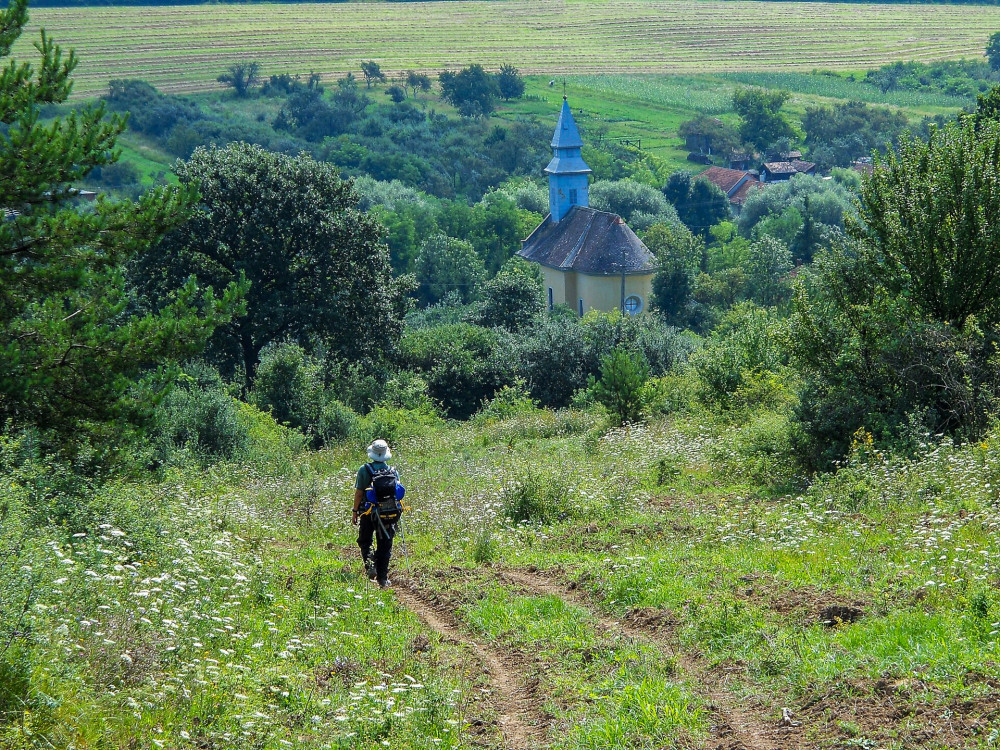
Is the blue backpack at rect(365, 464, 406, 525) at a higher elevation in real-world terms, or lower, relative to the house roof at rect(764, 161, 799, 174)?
higher

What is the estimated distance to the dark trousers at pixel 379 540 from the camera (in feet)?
33.4

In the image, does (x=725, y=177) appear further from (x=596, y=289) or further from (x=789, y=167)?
(x=596, y=289)

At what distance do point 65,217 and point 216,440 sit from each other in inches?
358

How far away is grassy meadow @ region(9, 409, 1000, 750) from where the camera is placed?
6.30 metres

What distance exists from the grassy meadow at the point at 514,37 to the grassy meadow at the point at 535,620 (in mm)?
112729

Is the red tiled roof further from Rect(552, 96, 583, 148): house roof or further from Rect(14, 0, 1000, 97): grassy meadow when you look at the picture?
Rect(14, 0, 1000, 97): grassy meadow

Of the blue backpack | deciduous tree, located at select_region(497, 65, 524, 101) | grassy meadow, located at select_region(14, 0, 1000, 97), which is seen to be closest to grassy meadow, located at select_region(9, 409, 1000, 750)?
the blue backpack

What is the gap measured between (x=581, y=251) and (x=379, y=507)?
2270 inches

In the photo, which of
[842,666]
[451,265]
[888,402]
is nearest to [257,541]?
[842,666]

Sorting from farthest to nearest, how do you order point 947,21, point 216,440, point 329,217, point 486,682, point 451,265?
point 947,21 → point 451,265 → point 329,217 → point 216,440 → point 486,682

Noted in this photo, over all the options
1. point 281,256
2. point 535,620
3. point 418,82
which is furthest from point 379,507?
point 418,82

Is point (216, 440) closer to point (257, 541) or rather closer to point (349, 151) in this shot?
point (257, 541)

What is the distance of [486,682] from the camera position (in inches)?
303

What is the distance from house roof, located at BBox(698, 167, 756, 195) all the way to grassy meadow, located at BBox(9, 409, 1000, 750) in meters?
92.6
